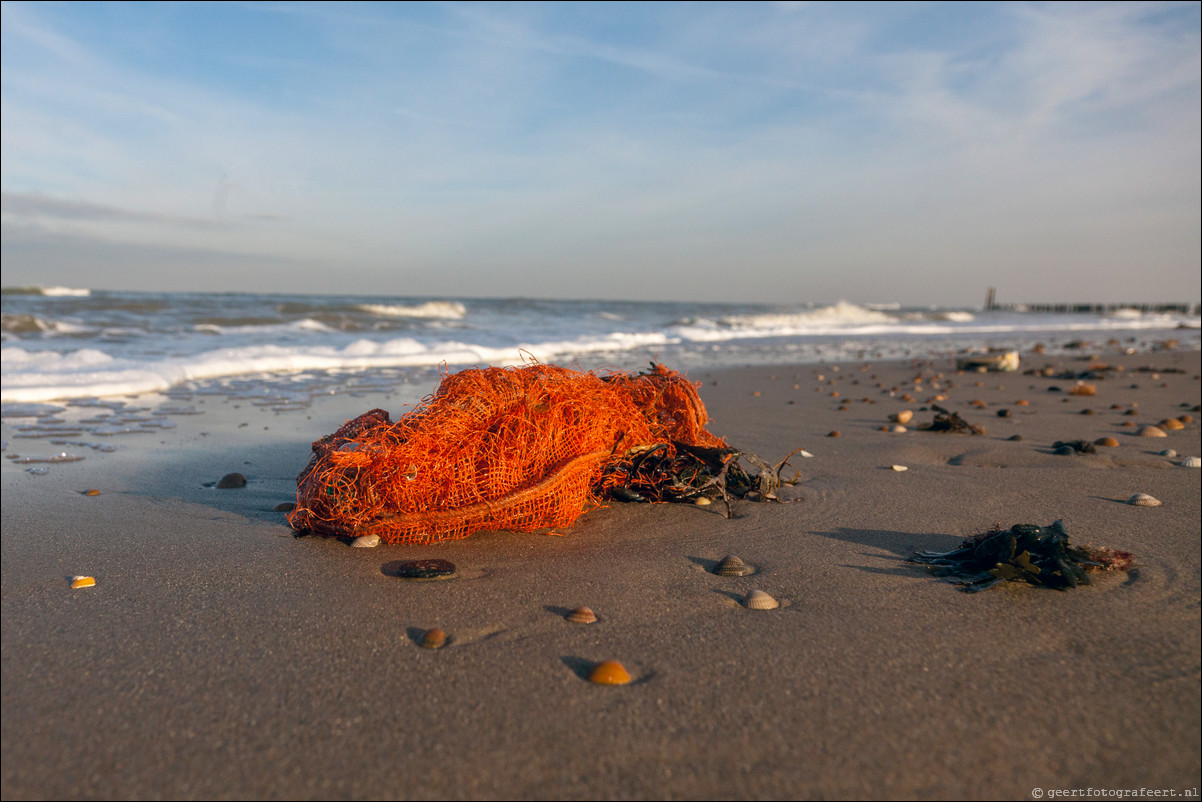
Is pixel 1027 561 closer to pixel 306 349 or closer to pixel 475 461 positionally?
pixel 475 461

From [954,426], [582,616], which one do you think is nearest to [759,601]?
[582,616]

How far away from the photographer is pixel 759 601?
2.53m

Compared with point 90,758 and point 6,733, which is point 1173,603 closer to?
point 90,758

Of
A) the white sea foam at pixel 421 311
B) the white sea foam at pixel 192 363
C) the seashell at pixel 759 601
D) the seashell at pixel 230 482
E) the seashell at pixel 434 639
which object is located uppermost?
the white sea foam at pixel 421 311

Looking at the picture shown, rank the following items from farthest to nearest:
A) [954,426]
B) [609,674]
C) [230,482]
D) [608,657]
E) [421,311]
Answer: [421,311]
[954,426]
[230,482]
[608,657]
[609,674]

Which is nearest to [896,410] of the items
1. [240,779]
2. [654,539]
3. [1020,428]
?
[1020,428]

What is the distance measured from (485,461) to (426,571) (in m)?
0.64

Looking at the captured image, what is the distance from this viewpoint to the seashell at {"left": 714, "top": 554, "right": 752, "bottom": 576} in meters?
2.87

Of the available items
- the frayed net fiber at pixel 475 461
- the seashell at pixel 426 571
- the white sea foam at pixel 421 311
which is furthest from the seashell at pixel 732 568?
the white sea foam at pixel 421 311

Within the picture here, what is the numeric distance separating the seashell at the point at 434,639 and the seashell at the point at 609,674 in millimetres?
515

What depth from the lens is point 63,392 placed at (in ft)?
25.8

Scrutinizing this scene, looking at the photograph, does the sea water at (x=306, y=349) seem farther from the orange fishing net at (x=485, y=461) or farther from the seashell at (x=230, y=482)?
the seashell at (x=230, y=482)

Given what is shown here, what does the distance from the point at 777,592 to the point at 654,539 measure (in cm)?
79

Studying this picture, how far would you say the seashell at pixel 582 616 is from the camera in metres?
2.41
